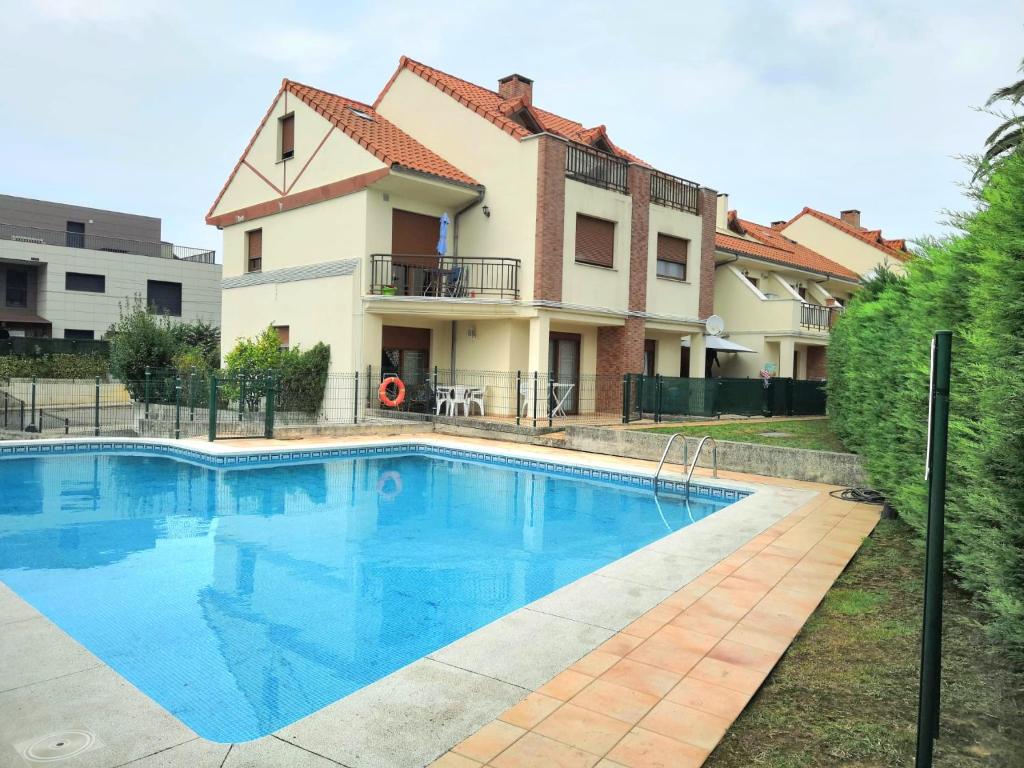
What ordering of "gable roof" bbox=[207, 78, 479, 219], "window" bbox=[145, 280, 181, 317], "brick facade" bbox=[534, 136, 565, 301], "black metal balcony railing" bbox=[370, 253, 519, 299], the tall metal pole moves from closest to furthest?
the tall metal pole, "brick facade" bbox=[534, 136, 565, 301], "gable roof" bbox=[207, 78, 479, 219], "black metal balcony railing" bbox=[370, 253, 519, 299], "window" bbox=[145, 280, 181, 317]

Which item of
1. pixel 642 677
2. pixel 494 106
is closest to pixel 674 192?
pixel 494 106

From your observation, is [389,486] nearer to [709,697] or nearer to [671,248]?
[709,697]

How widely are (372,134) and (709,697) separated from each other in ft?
62.4

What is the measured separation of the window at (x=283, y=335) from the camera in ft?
71.1

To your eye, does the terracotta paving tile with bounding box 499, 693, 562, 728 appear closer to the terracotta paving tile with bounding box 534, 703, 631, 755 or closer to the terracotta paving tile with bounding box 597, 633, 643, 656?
the terracotta paving tile with bounding box 534, 703, 631, 755

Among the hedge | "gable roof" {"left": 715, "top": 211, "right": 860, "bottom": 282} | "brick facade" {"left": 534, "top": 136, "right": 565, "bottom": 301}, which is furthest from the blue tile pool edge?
"gable roof" {"left": 715, "top": 211, "right": 860, "bottom": 282}

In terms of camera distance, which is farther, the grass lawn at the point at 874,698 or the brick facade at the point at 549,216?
the brick facade at the point at 549,216

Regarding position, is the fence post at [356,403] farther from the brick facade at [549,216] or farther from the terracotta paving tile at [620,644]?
the terracotta paving tile at [620,644]

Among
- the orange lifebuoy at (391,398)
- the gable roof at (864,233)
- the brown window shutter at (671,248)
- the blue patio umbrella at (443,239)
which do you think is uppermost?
the gable roof at (864,233)

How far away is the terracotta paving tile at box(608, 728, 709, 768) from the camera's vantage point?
3.12 metres

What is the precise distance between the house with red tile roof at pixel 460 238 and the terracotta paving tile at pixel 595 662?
577 inches

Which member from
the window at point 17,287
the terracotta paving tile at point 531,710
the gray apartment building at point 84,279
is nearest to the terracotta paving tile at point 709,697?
the terracotta paving tile at point 531,710

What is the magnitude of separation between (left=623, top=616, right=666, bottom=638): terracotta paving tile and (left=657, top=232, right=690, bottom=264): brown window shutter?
18.7m

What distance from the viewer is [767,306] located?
27344mm
